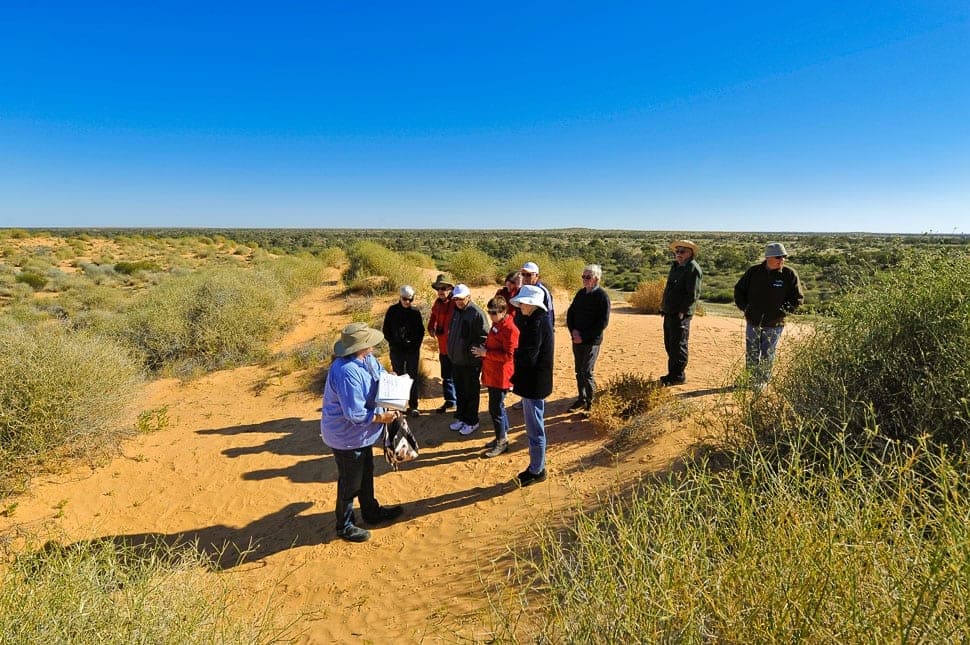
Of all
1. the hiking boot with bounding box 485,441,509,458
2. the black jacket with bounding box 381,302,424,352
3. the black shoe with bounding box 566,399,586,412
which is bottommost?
the hiking boot with bounding box 485,441,509,458

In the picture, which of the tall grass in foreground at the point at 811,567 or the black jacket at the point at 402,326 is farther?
the black jacket at the point at 402,326

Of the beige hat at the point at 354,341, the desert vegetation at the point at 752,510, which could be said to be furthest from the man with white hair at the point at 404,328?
the desert vegetation at the point at 752,510

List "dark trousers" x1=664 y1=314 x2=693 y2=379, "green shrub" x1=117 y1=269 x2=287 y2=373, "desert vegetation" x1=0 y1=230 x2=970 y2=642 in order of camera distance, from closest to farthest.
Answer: "desert vegetation" x1=0 y1=230 x2=970 y2=642
"dark trousers" x1=664 y1=314 x2=693 y2=379
"green shrub" x1=117 y1=269 x2=287 y2=373

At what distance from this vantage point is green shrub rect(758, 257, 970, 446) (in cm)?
245

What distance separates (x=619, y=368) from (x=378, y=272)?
10.4m

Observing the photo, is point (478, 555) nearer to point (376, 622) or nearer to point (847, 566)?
point (376, 622)

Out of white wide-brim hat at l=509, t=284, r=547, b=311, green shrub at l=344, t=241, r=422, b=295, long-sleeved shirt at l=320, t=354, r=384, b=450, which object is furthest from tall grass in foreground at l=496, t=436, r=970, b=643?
green shrub at l=344, t=241, r=422, b=295

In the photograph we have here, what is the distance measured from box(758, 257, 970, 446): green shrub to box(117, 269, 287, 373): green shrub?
895cm

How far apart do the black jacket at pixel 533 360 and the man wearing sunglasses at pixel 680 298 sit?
2.51 metres

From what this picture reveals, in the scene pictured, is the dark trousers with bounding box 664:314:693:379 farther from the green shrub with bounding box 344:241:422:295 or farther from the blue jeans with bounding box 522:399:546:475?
the green shrub with bounding box 344:241:422:295

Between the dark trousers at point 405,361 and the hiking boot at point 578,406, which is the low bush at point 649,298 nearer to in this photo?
the hiking boot at point 578,406

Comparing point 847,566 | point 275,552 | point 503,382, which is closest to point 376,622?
point 275,552

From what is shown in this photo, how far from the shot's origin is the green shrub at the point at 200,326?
28.2 ft

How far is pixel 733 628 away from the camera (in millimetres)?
1449
